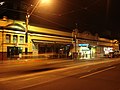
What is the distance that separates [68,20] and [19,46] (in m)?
25.4

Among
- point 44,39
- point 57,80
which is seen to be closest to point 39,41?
point 44,39

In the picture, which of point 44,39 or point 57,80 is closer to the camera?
point 57,80

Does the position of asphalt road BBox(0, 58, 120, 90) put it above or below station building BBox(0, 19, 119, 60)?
Result: below

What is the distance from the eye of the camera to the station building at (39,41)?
36.1 meters

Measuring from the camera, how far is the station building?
119 feet

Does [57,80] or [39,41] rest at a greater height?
[39,41]

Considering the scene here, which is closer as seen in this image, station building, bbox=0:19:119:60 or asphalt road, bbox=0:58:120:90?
asphalt road, bbox=0:58:120:90

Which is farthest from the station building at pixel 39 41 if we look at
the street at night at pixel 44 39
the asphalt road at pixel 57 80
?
the asphalt road at pixel 57 80

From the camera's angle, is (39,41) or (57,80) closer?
(57,80)

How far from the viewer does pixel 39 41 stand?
4328 centimetres

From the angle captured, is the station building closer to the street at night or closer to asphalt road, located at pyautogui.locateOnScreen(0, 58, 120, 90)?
the street at night

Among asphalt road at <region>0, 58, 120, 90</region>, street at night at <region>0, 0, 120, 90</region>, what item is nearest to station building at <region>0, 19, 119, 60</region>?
street at night at <region>0, 0, 120, 90</region>

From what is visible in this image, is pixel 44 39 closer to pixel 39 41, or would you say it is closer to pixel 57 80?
pixel 39 41

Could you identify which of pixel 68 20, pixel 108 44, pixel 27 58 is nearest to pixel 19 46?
pixel 27 58
